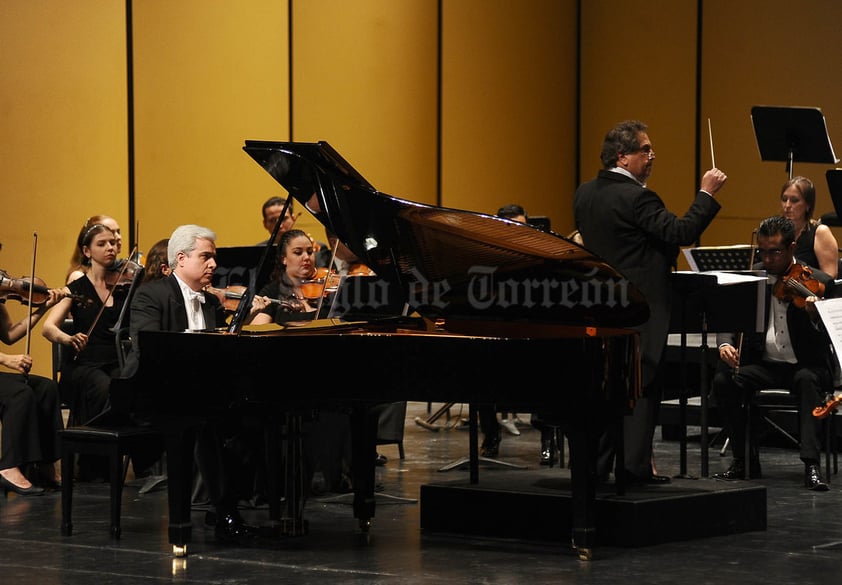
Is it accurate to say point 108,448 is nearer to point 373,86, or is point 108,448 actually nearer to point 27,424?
point 27,424

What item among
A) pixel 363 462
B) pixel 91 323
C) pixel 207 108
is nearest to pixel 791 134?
pixel 207 108

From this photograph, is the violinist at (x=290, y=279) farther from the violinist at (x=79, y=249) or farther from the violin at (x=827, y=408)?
the violin at (x=827, y=408)

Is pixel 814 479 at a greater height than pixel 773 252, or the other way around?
pixel 773 252

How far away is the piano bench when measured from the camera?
467 centimetres

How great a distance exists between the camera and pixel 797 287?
5.69m

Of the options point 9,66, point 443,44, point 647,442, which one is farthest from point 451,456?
point 443,44

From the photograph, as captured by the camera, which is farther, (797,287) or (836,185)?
(836,185)

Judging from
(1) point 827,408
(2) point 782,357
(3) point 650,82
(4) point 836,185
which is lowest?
(1) point 827,408

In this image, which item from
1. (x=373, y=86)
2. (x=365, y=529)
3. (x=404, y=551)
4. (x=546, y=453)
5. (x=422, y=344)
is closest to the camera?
(x=422, y=344)

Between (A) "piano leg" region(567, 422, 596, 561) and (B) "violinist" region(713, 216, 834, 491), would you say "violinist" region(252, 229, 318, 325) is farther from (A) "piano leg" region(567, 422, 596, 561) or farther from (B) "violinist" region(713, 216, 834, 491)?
(A) "piano leg" region(567, 422, 596, 561)

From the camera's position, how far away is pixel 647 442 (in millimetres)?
4875

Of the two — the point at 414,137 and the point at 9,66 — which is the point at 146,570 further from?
the point at 414,137

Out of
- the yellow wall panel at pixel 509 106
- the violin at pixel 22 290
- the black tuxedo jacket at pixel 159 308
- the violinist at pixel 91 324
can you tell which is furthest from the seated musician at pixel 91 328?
the yellow wall panel at pixel 509 106

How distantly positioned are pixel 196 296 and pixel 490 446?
1953 millimetres
